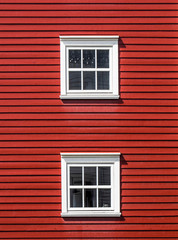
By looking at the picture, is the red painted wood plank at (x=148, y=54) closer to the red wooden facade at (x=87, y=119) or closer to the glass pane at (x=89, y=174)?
the red wooden facade at (x=87, y=119)

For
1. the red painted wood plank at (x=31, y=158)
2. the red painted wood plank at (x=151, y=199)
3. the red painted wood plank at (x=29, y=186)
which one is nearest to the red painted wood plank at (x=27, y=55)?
the red painted wood plank at (x=31, y=158)

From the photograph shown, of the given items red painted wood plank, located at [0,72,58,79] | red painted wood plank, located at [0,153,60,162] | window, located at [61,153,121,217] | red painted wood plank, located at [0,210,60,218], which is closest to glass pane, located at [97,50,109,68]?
red painted wood plank, located at [0,72,58,79]

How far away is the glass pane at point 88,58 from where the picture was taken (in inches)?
305

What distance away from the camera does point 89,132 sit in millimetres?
7605

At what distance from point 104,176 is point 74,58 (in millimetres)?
2831

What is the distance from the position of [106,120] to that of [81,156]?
1.00 metres

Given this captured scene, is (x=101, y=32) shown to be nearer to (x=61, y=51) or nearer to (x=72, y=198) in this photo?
(x=61, y=51)

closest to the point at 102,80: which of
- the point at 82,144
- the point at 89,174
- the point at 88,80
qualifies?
the point at 88,80

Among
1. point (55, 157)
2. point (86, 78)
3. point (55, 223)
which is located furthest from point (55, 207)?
point (86, 78)

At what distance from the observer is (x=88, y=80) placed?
25.4ft

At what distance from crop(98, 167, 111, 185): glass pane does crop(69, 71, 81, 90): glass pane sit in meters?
1.97
